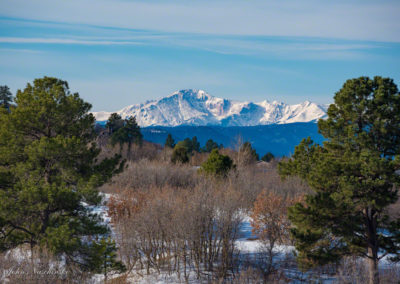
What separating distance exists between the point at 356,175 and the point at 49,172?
27.6 feet

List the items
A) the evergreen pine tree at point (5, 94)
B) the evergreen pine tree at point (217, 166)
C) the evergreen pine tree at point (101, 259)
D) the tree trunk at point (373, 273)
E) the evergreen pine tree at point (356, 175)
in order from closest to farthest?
the evergreen pine tree at point (356, 175) → the tree trunk at point (373, 273) → the evergreen pine tree at point (101, 259) → the evergreen pine tree at point (217, 166) → the evergreen pine tree at point (5, 94)

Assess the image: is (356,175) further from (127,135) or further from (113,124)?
(113,124)

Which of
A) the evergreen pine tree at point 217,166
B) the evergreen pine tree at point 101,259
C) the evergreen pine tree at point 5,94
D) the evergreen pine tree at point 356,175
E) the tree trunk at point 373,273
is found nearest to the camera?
the evergreen pine tree at point 356,175

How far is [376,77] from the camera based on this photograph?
10844 millimetres

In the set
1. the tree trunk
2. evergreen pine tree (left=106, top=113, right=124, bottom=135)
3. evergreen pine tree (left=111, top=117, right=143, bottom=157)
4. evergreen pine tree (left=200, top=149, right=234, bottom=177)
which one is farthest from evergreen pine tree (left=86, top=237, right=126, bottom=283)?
evergreen pine tree (left=106, top=113, right=124, bottom=135)

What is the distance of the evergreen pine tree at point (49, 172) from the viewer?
11070mm

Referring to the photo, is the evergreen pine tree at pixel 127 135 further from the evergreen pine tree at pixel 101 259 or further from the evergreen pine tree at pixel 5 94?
the evergreen pine tree at pixel 101 259

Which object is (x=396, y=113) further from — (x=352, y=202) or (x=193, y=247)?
(x=193, y=247)

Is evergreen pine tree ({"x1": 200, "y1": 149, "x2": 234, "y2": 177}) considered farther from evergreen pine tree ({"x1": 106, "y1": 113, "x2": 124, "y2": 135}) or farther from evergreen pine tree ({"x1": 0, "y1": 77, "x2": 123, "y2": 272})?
evergreen pine tree ({"x1": 106, "y1": 113, "x2": 124, "y2": 135})

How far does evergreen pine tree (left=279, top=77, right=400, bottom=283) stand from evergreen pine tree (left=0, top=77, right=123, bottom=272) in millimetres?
5698

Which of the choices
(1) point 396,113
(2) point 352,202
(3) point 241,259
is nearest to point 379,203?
(2) point 352,202

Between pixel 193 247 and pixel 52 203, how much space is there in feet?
14.3

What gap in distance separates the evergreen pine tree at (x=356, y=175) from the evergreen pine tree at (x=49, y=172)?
5.70 metres

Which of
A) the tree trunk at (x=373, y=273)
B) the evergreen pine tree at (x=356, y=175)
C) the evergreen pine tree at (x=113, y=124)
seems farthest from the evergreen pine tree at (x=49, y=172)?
the evergreen pine tree at (x=113, y=124)
